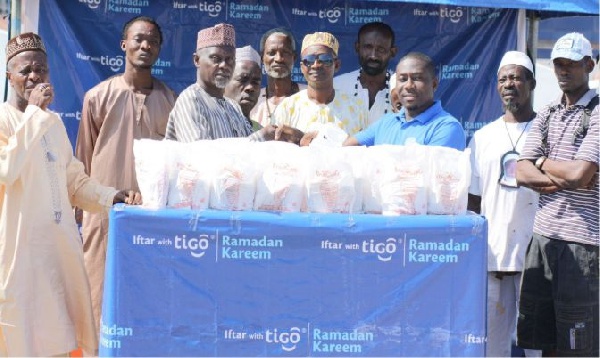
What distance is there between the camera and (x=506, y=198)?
4941 mm

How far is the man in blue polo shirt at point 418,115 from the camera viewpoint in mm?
3973

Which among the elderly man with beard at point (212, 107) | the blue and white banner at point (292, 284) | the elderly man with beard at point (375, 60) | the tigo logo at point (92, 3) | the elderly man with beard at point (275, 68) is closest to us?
the blue and white banner at point (292, 284)

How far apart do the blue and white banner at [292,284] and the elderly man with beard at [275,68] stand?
1.83 meters

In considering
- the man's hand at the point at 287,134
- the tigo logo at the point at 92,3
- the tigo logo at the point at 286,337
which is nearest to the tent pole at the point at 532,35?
the man's hand at the point at 287,134

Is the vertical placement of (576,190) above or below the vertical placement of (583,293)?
above

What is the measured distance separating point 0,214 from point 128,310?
3.40 feet

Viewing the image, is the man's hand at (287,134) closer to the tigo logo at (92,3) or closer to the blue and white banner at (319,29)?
the blue and white banner at (319,29)

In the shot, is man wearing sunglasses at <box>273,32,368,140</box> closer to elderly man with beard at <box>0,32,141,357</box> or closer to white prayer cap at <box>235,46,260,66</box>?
white prayer cap at <box>235,46,260,66</box>

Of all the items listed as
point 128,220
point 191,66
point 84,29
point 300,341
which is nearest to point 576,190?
point 300,341

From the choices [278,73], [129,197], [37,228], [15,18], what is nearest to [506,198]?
[278,73]

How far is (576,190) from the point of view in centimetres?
439

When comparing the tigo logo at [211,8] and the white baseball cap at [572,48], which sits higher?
the tigo logo at [211,8]

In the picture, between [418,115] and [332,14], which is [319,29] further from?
[418,115]

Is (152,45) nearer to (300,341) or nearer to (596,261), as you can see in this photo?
(300,341)
